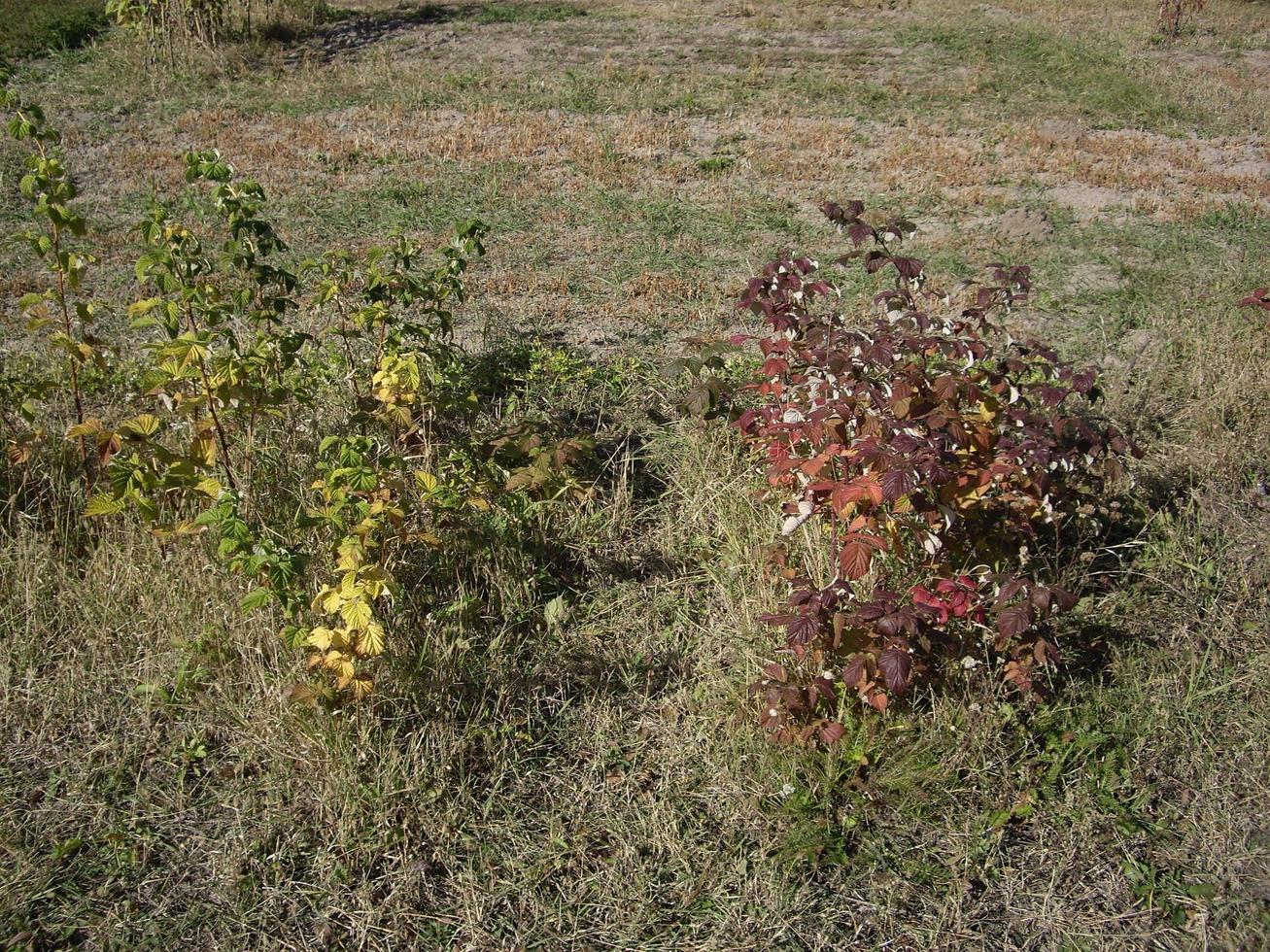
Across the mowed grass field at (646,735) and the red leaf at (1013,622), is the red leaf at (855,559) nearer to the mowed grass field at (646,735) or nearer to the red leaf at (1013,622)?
the red leaf at (1013,622)

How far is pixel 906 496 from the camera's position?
3090 mm

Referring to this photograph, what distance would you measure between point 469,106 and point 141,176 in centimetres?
337

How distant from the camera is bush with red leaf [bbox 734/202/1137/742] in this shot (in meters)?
3.08

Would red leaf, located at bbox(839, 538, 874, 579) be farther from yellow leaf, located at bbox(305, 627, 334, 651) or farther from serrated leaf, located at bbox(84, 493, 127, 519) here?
serrated leaf, located at bbox(84, 493, 127, 519)

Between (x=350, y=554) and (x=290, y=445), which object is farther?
(x=290, y=445)

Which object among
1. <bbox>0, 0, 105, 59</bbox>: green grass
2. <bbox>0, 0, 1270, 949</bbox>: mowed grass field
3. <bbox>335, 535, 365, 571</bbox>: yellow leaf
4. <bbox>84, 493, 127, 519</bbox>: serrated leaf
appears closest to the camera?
<bbox>0, 0, 1270, 949</bbox>: mowed grass field

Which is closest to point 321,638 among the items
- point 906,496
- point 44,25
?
point 906,496

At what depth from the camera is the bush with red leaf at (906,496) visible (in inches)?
121

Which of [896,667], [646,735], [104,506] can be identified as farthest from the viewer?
[646,735]

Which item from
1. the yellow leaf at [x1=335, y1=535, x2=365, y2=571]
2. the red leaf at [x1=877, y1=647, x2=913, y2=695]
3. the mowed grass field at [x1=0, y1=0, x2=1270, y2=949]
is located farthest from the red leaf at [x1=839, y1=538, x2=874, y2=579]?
the yellow leaf at [x1=335, y1=535, x2=365, y2=571]

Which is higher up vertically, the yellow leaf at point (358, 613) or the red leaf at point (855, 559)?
the red leaf at point (855, 559)

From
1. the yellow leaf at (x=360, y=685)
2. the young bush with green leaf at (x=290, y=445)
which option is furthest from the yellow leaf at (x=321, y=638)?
the yellow leaf at (x=360, y=685)

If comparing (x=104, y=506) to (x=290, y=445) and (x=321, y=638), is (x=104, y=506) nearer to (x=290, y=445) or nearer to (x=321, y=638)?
(x=321, y=638)

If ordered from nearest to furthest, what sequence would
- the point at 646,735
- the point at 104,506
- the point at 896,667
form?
the point at 896,667 → the point at 104,506 → the point at 646,735
